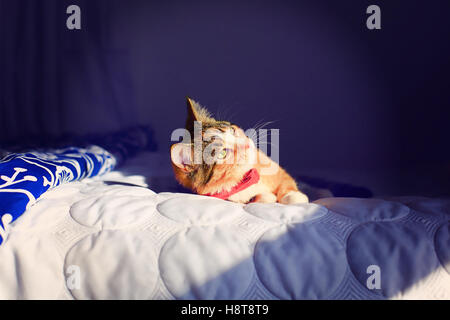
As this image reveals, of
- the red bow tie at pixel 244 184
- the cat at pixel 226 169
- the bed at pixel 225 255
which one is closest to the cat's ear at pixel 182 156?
the cat at pixel 226 169

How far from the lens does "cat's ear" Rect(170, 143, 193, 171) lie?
86 centimetres

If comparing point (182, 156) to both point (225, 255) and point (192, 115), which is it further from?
point (225, 255)

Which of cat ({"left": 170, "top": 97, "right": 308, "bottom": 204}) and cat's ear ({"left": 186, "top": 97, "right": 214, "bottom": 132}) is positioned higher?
cat's ear ({"left": 186, "top": 97, "right": 214, "bottom": 132})

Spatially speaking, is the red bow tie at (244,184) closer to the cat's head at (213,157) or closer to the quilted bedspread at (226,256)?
the cat's head at (213,157)

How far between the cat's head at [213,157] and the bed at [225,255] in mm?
189

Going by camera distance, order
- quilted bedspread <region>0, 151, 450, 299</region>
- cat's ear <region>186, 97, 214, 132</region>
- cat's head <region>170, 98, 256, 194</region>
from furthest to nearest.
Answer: cat's ear <region>186, 97, 214, 132</region> → cat's head <region>170, 98, 256, 194</region> → quilted bedspread <region>0, 151, 450, 299</region>

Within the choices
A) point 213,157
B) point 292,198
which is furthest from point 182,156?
point 292,198

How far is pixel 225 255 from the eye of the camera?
560 millimetres

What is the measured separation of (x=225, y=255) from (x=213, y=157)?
320 mm

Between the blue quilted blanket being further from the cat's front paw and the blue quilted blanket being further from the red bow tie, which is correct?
the cat's front paw

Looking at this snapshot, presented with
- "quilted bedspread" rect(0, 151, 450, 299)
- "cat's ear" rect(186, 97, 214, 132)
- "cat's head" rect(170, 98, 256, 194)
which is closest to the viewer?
"quilted bedspread" rect(0, 151, 450, 299)

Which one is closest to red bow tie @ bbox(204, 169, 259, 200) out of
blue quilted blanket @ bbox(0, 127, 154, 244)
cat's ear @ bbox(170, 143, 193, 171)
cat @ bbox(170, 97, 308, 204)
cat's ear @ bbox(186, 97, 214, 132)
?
cat @ bbox(170, 97, 308, 204)

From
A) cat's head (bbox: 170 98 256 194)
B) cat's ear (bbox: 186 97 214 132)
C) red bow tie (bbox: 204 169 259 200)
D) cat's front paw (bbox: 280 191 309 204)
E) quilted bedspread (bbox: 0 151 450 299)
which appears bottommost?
quilted bedspread (bbox: 0 151 450 299)

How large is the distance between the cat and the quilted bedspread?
0.20 metres
